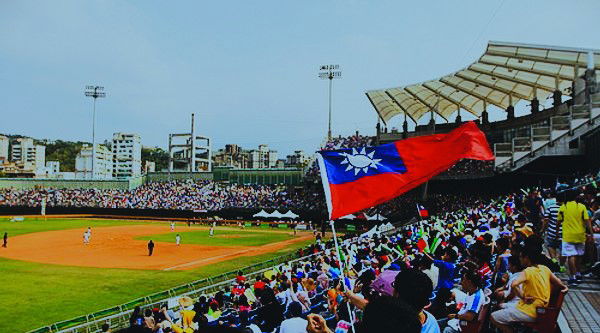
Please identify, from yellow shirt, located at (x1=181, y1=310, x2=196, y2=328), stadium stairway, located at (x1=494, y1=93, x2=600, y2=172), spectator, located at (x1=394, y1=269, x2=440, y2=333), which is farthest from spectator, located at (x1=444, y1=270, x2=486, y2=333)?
stadium stairway, located at (x1=494, y1=93, x2=600, y2=172)

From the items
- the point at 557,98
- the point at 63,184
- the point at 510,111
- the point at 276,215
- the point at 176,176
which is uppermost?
the point at 510,111

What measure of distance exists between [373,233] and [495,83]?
2826 cm

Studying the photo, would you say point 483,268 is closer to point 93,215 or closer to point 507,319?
point 507,319

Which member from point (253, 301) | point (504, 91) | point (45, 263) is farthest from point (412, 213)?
point (253, 301)

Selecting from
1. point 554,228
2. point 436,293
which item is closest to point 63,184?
point 554,228

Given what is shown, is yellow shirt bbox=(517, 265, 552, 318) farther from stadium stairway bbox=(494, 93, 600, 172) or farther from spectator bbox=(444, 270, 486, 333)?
stadium stairway bbox=(494, 93, 600, 172)

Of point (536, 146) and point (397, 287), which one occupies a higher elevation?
point (536, 146)

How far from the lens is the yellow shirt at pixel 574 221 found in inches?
354

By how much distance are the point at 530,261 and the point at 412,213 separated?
43.5 meters

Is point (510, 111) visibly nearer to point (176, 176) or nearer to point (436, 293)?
point (436, 293)

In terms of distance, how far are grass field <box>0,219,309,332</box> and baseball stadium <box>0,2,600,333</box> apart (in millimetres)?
123

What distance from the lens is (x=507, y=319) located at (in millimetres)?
5488

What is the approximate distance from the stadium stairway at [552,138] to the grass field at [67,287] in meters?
20.1

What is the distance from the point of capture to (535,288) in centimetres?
535
